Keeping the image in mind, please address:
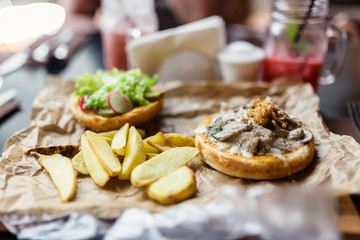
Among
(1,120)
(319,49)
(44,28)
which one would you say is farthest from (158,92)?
(44,28)

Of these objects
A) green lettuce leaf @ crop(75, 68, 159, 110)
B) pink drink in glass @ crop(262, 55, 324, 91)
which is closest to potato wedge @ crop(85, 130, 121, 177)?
green lettuce leaf @ crop(75, 68, 159, 110)

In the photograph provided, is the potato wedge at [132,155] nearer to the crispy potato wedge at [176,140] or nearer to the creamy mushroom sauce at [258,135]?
the crispy potato wedge at [176,140]

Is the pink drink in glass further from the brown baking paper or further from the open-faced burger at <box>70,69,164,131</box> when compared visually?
the open-faced burger at <box>70,69,164,131</box>

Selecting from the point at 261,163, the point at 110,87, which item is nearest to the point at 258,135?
the point at 261,163

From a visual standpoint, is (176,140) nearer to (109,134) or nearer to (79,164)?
(109,134)

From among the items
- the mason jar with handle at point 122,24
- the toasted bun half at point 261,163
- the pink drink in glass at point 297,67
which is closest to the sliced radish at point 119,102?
the toasted bun half at point 261,163

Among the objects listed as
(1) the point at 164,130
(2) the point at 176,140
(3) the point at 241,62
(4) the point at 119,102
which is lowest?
(1) the point at 164,130

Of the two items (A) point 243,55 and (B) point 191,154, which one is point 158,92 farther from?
(A) point 243,55
